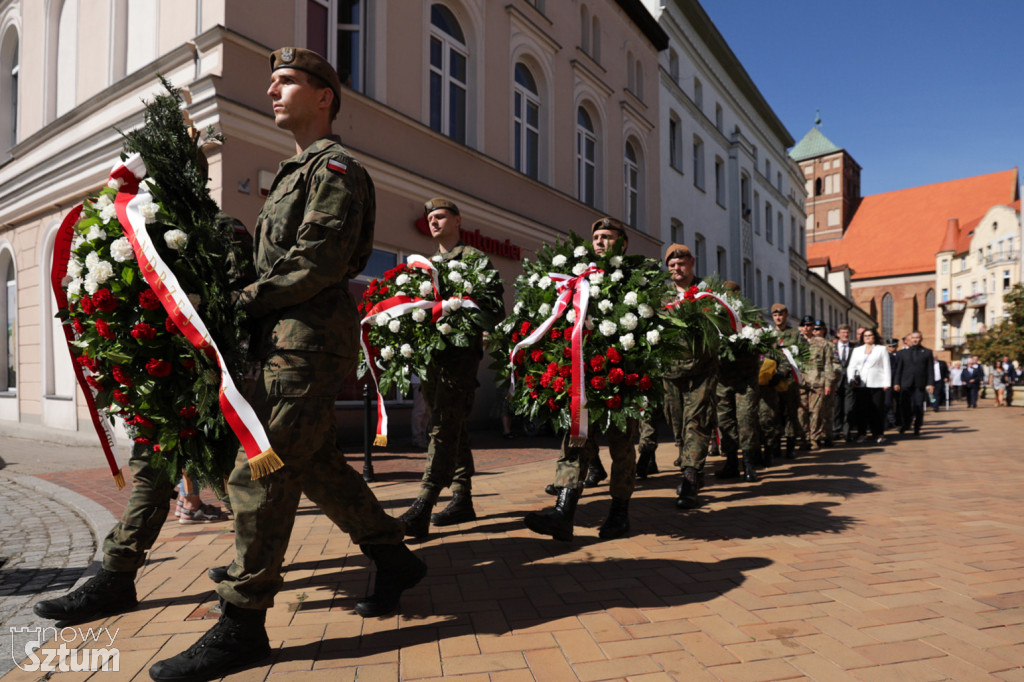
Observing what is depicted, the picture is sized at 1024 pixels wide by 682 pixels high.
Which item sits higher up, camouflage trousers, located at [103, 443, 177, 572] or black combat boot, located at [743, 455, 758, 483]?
camouflage trousers, located at [103, 443, 177, 572]

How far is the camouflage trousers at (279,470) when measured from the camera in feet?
8.40

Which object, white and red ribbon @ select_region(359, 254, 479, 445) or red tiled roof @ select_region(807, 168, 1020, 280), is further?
red tiled roof @ select_region(807, 168, 1020, 280)

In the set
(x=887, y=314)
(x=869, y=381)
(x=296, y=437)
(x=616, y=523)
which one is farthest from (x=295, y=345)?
(x=887, y=314)

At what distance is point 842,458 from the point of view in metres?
9.49

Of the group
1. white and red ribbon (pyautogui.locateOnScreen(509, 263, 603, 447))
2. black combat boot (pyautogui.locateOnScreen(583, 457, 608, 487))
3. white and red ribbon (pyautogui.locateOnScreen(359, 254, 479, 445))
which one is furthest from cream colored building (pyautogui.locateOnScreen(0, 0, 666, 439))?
white and red ribbon (pyautogui.locateOnScreen(509, 263, 603, 447))

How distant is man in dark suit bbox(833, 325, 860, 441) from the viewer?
491 inches

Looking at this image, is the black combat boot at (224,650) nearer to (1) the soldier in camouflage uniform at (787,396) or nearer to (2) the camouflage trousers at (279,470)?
(2) the camouflage trousers at (279,470)

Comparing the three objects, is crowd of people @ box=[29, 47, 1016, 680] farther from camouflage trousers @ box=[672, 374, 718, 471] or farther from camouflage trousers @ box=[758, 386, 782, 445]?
camouflage trousers @ box=[758, 386, 782, 445]

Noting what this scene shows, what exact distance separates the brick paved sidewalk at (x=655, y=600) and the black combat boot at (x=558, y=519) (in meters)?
0.11

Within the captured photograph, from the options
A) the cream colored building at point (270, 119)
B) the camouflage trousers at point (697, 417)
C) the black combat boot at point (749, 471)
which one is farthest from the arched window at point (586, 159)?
the camouflage trousers at point (697, 417)

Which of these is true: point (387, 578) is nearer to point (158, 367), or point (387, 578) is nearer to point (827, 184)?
point (158, 367)

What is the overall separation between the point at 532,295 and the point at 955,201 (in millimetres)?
90797

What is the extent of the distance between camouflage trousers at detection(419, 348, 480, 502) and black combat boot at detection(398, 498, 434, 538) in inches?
5.2

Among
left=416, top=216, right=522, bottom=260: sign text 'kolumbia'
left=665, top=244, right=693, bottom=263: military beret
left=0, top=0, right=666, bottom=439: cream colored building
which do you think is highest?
left=0, top=0, right=666, bottom=439: cream colored building
